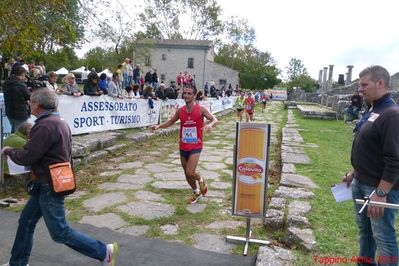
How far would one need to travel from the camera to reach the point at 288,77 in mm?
83312

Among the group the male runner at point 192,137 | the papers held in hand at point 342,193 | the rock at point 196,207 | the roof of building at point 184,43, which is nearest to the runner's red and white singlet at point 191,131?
the male runner at point 192,137

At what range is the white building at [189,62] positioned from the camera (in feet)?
182

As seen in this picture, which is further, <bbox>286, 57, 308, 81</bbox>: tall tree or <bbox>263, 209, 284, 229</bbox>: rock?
<bbox>286, 57, 308, 81</bbox>: tall tree

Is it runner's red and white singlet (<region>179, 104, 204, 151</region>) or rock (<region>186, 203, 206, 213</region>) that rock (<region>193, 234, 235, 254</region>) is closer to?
rock (<region>186, 203, 206, 213</region>)

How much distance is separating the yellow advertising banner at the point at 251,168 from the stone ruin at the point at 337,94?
1.65 meters

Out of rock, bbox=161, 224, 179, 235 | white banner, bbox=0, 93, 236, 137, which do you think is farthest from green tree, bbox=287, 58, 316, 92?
rock, bbox=161, 224, 179, 235

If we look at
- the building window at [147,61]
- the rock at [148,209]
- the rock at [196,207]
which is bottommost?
the rock at [196,207]

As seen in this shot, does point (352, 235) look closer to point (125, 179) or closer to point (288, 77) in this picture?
point (125, 179)

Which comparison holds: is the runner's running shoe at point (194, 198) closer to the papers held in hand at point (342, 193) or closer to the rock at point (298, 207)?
the rock at point (298, 207)

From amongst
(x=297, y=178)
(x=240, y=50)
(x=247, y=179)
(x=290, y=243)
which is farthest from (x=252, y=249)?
(x=240, y=50)

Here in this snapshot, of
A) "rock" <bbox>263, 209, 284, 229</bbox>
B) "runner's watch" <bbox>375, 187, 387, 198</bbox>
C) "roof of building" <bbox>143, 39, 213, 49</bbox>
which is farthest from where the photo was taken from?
"roof of building" <bbox>143, 39, 213, 49</bbox>

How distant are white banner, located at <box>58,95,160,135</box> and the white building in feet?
140

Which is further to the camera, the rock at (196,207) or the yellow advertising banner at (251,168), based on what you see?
the rock at (196,207)

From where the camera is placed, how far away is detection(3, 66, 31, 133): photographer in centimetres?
660
